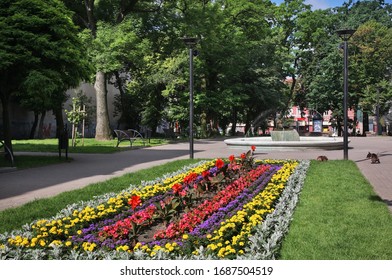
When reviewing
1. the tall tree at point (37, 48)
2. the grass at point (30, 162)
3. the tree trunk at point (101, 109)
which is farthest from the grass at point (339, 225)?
the tree trunk at point (101, 109)

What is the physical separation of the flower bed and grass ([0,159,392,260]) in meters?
0.23

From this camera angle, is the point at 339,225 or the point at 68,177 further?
the point at 68,177

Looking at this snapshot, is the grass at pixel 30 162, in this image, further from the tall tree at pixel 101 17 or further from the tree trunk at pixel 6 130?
the tall tree at pixel 101 17

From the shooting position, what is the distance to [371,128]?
56375 mm

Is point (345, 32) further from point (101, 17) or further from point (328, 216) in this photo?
point (101, 17)

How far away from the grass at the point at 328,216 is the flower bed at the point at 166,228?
232 millimetres

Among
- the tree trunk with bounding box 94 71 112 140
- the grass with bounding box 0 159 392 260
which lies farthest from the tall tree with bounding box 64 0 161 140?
the grass with bounding box 0 159 392 260

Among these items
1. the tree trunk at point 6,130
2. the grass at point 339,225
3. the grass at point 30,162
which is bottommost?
the grass at point 339,225

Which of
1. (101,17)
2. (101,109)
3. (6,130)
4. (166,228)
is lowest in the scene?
(166,228)

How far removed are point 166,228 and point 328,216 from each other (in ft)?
7.07

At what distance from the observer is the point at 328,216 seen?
6.03 meters

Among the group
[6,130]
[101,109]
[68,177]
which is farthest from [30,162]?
[101,109]

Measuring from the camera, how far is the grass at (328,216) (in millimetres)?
4465

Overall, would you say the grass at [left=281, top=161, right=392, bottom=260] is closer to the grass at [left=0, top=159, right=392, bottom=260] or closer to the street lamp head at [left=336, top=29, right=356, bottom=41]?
the grass at [left=0, top=159, right=392, bottom=260]
